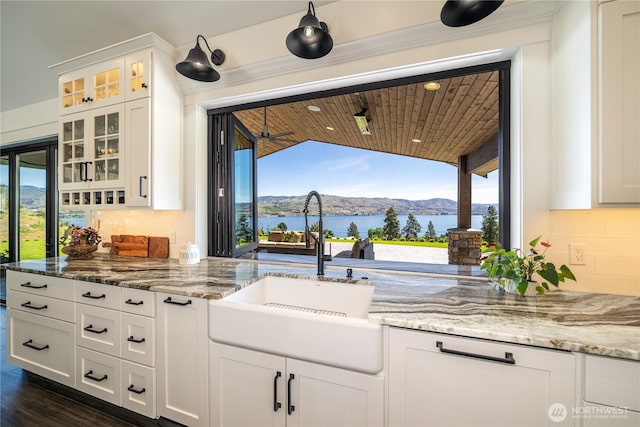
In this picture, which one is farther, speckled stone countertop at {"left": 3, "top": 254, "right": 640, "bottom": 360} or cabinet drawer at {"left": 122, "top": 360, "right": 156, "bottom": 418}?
cabinet drawer at {"left": 122, "top": 360, "right": 156, "bottom": 418}

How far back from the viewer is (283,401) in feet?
4.13

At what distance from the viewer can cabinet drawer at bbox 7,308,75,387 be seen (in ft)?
6.06

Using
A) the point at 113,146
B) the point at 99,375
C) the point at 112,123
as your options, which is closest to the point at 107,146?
the point at 113,146

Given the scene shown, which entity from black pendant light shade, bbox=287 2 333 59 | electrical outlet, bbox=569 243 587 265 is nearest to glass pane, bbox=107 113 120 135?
black pendant light shade, bbox=287 2 333 59

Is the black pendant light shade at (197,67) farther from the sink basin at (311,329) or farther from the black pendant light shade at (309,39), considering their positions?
the sink basin at (311,329)

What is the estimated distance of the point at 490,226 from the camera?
70.3 inches

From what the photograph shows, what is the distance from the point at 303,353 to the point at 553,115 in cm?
176

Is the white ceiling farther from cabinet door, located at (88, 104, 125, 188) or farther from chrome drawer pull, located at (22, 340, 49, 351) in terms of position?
chrome drawer pull, located at (22, 340, 49, 351)

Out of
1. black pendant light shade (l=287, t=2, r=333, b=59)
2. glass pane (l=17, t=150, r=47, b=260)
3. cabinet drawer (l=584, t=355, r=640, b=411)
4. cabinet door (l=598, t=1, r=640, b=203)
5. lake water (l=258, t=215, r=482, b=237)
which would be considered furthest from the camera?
glass pane (l=17, t=150, r=47, b=260)

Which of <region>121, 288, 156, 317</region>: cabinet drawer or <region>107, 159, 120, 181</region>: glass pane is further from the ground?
<region>107, 159, 120, 181</region>: glass pane

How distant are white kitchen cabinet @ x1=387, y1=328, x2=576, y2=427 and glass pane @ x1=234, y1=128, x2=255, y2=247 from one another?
5.96 ft

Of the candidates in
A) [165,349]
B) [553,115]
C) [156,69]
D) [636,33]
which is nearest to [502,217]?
[553,115]

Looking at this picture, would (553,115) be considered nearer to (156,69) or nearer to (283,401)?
(283,401)

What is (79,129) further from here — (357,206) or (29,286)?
(357,206)
